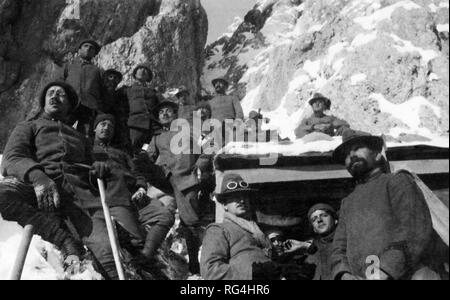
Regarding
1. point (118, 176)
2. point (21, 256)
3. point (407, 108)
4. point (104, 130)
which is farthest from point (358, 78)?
point (21, 256)

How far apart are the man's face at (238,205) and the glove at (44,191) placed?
4.32ft

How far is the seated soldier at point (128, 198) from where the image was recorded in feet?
14.7

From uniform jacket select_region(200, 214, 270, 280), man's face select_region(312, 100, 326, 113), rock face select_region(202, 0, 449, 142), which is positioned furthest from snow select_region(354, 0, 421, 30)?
uniform jacket select_region(200, 214, 270, 280)

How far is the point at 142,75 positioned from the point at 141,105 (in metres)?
0.51

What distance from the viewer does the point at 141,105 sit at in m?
6.79

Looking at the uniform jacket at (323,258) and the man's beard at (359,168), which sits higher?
the man's beard at (359,168)

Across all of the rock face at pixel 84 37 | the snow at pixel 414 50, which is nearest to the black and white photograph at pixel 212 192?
the snow at pixel 414 50

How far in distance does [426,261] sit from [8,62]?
39.5 ft

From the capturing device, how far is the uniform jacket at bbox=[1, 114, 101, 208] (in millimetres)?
4238

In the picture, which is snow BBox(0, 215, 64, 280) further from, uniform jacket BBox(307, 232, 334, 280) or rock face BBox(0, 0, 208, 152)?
rock face BBox(0, 0, 208, 152)

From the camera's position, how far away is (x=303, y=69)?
44.7ft

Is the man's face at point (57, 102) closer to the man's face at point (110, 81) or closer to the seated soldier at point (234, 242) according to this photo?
the seated soldier at point (234, 242)

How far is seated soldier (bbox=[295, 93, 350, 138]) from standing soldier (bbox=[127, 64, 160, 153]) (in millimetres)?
1908
